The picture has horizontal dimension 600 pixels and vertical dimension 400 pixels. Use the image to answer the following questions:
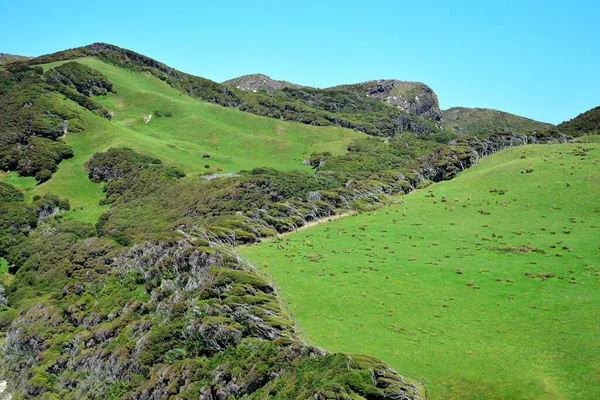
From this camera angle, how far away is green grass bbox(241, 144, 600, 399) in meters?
28.7

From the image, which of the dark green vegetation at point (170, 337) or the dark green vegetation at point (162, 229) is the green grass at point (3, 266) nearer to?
the dark green vegetation at point (162, 229)

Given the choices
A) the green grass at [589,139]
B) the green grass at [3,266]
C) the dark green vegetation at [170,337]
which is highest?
the green grass at [589,139]

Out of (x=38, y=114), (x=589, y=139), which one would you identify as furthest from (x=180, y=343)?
(x=38, y=114)

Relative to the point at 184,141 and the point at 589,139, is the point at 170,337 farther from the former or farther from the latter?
the point at 184,141

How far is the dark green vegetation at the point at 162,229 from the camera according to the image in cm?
3150

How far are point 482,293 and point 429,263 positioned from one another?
909cm

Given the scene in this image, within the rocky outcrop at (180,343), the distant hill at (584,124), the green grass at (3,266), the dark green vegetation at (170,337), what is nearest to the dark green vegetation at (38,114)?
the green grass at (3,266)

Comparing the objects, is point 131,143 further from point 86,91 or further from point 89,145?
point 86,91

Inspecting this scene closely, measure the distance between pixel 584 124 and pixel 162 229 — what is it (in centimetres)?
11314

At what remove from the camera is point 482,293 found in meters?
40.4

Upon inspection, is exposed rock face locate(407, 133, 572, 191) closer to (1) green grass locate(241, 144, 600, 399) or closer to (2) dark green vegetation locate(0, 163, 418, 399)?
(1) green grass locate(241, 144, 600, 399)

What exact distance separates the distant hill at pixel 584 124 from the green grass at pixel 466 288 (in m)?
56.7

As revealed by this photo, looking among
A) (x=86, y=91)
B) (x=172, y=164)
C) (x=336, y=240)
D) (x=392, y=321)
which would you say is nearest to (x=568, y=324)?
(x=392, y=321)

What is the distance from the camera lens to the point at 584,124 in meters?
131
